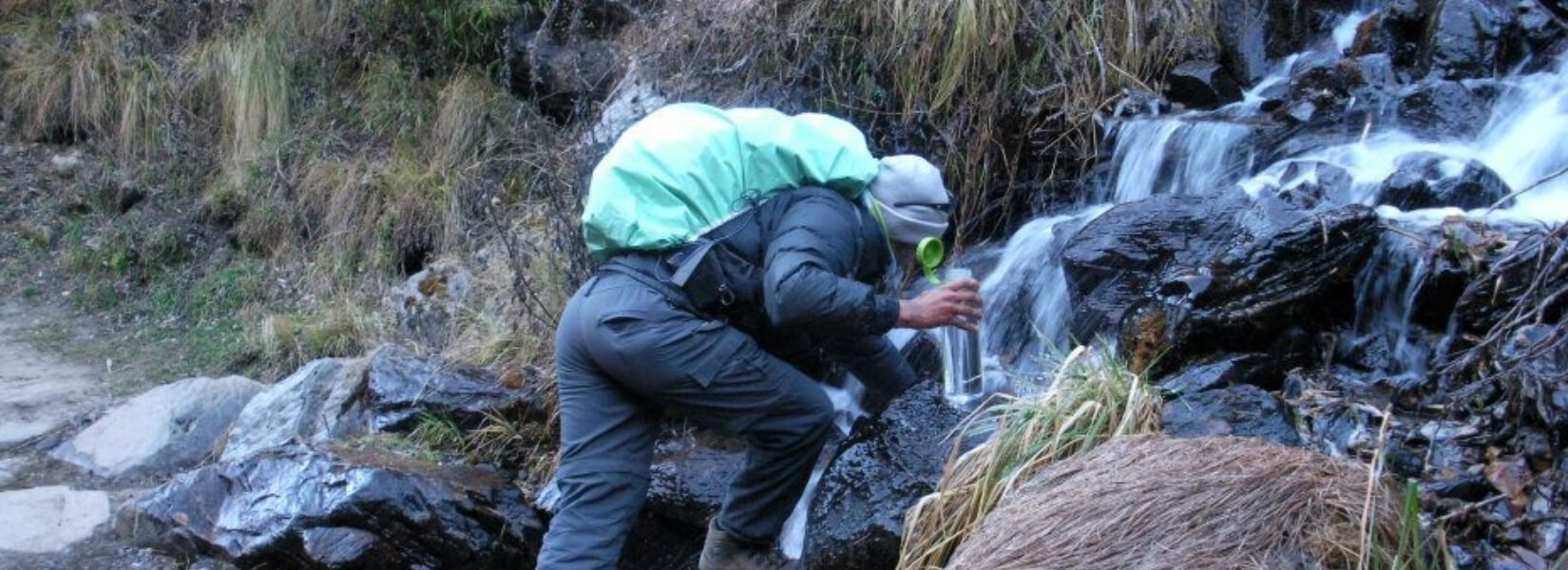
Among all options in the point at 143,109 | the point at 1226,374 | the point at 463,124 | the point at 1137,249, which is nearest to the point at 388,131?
the point at 463,124

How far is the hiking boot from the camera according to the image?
4766 mm

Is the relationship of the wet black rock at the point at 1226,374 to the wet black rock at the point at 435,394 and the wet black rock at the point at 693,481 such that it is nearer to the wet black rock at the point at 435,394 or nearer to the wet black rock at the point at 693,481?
the wet black rock at the point at 693,481

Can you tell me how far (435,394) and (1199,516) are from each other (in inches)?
143

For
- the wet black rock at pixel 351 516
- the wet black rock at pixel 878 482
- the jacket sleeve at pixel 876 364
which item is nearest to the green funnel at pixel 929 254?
the jacket sleeve at pixel 876 364

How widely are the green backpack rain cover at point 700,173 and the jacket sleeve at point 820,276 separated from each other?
8 centimetres

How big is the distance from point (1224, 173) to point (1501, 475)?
Answer: 2.55m

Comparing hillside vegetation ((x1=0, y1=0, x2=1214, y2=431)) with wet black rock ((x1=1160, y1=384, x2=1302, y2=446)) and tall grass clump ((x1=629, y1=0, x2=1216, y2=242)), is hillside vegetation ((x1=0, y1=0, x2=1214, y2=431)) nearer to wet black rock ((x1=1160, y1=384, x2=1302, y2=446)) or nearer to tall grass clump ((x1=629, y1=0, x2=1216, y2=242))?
tall grass clump ((x1=629, y1=0, x2=1216, y2=242))

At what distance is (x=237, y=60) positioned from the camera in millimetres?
10906

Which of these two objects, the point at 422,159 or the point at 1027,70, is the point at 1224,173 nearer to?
the point at 1027,70

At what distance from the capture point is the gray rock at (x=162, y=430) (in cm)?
747

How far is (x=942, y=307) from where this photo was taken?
417 cm

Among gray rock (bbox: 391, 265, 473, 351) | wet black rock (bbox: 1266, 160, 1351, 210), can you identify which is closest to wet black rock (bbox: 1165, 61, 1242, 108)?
wet black rock (bbox: 1266, 160, 1351, 210)

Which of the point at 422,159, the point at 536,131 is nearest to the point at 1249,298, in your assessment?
the point at 536,131

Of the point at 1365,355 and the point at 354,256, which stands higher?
the point at 1365,355
